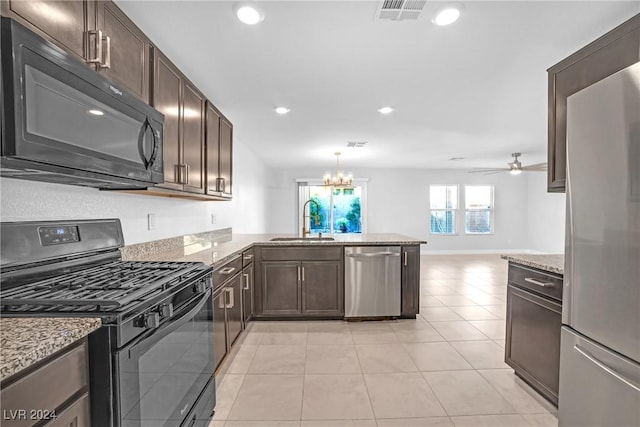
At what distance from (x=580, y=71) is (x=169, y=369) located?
2.76 meters

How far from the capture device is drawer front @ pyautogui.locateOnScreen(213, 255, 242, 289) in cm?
221

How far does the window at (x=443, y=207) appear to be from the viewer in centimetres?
885

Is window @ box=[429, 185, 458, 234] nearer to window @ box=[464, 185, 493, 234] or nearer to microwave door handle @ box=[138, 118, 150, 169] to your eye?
window @ box=[464, 185, 493, 234]

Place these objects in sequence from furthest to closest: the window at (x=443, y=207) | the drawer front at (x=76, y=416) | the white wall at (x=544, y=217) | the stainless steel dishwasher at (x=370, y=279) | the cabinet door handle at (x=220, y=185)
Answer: the window at (x=443, y=207)
the white wall at (x=544, y=217)
the stainless steel dishwasher at (x=370, y=279)
the cabinet door handle at (x=220, y=185)
the drawer front at (x=76, y=416)

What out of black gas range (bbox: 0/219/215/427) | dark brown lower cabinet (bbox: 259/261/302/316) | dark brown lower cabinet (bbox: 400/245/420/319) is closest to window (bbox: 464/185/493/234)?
dark brown lower cabinet (bbox: 400/245/420/319)

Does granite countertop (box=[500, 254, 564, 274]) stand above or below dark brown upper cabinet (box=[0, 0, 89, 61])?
below

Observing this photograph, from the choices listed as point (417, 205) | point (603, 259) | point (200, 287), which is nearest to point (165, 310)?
point (200, 287)

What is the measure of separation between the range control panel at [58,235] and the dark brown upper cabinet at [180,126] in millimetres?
517

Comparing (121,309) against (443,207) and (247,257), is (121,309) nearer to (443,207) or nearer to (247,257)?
(247,257)

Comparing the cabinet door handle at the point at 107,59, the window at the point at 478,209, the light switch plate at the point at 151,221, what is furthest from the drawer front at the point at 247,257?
the window at the point at 478,209

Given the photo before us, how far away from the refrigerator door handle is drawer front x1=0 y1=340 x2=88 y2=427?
194 cm

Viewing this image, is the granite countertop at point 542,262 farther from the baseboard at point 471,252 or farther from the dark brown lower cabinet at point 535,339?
the baseboard at point 471,252

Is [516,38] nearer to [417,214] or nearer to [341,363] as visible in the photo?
[341,363]

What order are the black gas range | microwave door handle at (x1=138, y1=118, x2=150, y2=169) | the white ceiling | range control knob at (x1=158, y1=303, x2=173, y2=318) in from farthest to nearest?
the white ceiling < microwave door handle at (x1=138, y1=118, x2=150, y2=169) < range control knob at (x1=158, y1=303, x2=173, y2=318) < the black gas range
